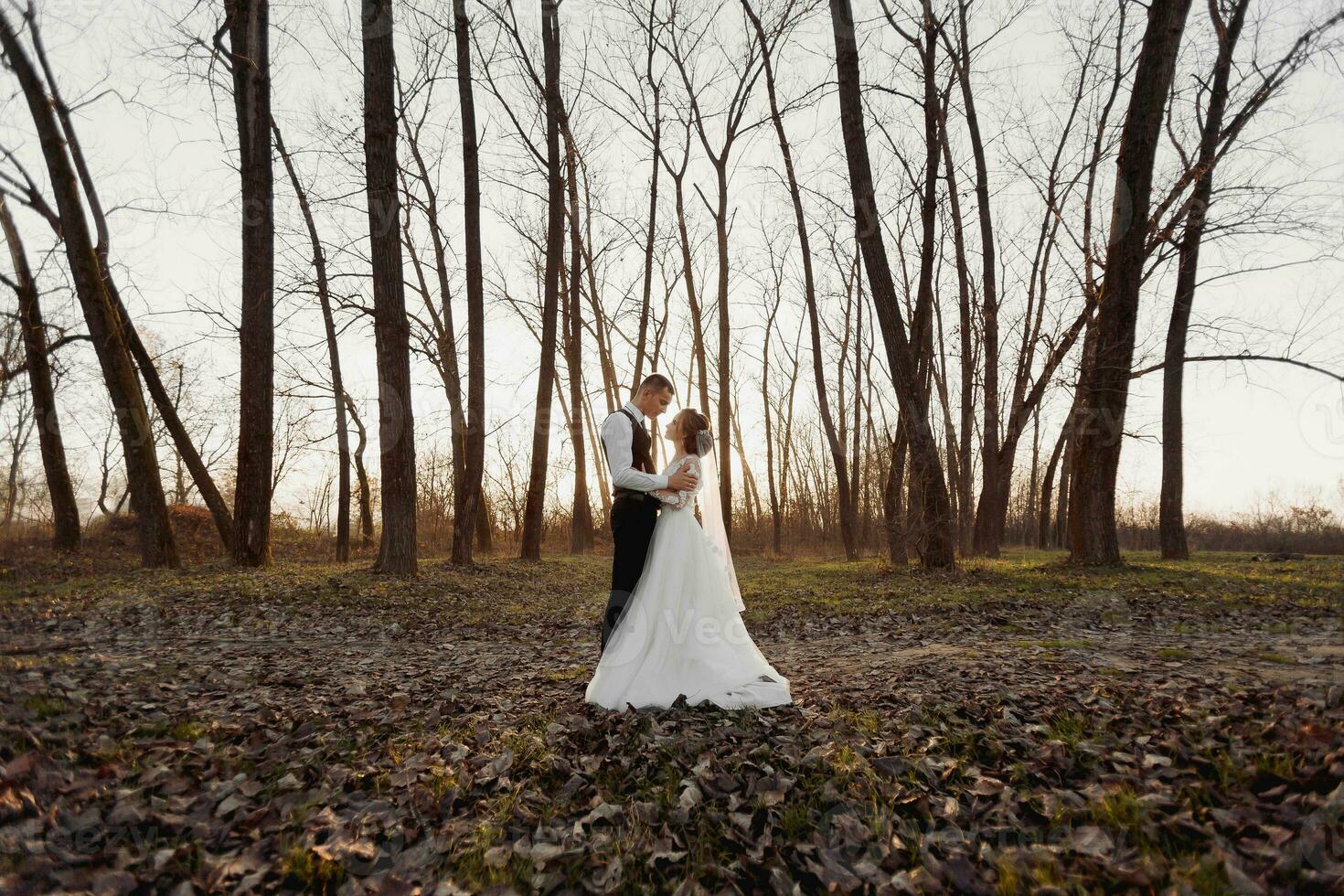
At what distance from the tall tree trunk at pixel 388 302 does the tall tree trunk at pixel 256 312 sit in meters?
2.67

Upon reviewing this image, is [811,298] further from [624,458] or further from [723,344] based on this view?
[624,458]

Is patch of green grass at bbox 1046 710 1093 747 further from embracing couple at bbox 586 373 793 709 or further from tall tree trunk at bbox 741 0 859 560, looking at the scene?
tall tree trunk at bbox 741 0 859 560

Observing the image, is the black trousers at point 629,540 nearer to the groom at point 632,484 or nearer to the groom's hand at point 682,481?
the groom at point 632,484

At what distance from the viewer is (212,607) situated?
978 centimetres

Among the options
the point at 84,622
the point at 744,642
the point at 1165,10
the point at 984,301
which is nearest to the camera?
the point at 744,642

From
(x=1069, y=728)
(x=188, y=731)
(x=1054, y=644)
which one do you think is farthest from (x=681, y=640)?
(x=1054, y=644)

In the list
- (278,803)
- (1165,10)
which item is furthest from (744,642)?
(1165,10)

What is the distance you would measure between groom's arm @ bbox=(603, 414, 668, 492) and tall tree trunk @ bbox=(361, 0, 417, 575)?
8077 mm

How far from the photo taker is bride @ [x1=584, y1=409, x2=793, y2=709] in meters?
5.36

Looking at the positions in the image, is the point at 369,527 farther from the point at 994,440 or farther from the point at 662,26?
the point at 994,440

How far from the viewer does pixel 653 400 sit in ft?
19.1

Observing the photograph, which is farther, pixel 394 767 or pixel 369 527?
pixel 369 527

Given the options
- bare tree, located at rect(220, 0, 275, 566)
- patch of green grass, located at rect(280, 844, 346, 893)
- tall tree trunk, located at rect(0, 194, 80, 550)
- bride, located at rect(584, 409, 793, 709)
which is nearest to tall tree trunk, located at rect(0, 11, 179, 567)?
bare tree, located at rect(220, 0, 275, 566)

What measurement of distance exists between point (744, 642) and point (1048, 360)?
14423 mm
